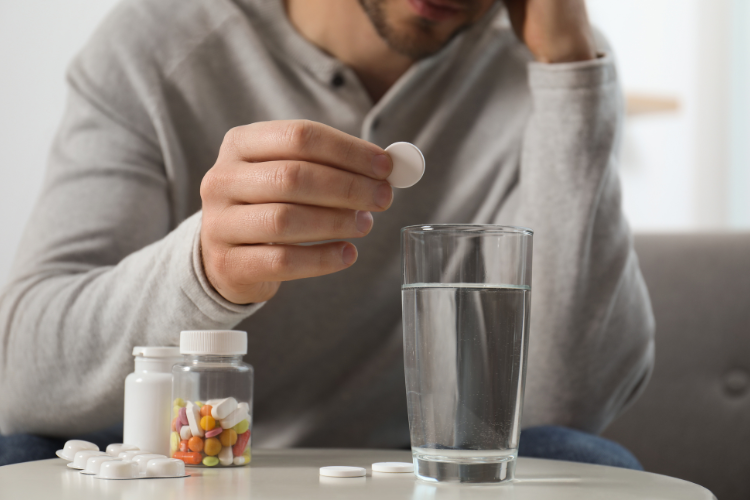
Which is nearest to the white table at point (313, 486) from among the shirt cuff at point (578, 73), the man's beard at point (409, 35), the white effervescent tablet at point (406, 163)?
the white effervescent tablet at point (406, 163)

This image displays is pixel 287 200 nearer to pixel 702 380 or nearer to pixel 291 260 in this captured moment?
pixel 291 260

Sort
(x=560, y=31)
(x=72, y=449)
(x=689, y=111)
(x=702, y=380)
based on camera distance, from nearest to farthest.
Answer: (x=72, y=449) < (x=560, y=31) < (x=702, y=380) < (x=689, y=111)

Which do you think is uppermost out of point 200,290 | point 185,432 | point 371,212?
point 371,212

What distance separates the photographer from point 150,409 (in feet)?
2.01

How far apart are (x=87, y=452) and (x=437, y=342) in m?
0.30

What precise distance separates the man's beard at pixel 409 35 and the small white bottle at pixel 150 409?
63 centimetres

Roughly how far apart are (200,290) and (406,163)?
0.78 ft

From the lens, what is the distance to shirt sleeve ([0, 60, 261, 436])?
0.68m

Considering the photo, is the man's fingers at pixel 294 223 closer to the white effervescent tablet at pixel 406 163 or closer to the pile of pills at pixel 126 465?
the white effervescent tablet at pixel 406 163

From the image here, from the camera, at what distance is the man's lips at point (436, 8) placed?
101 centimetres

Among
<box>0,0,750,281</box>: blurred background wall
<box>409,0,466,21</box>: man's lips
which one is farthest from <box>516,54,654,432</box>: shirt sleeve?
<box>0,0,750,281</box>: blurred background wall

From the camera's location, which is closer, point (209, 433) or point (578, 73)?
point (209, 433)

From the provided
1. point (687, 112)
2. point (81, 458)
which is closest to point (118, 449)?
point (81, 458)

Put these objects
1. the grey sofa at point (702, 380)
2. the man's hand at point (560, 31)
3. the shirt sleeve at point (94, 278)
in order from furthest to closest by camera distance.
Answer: the grey sofa at point (702, 380)
the man's hand at point (560, 31)
the shirt sleeve at point (94, 278)
